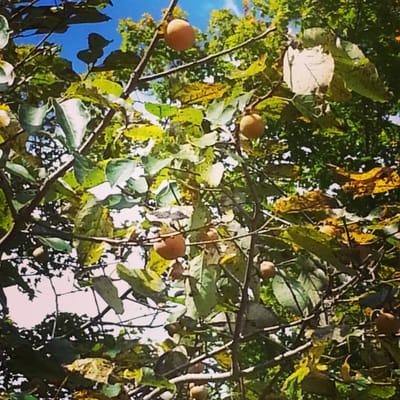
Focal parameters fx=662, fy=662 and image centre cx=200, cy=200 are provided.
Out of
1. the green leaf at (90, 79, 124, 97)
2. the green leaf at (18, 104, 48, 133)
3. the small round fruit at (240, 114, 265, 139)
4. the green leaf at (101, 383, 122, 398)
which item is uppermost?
the green leaf at (90, 79, 124, 97)

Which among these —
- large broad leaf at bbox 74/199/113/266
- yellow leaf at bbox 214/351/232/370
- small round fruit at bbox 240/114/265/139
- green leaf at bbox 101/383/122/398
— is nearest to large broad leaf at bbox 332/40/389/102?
small round fruit at bbox 240/114/265/139

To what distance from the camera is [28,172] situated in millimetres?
1053

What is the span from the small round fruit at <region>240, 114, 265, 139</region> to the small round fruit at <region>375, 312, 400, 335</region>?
53 centimetres

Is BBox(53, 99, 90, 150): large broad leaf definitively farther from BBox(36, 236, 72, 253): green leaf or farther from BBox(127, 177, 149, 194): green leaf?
BBox(36, 236, 72, 253): green leaf

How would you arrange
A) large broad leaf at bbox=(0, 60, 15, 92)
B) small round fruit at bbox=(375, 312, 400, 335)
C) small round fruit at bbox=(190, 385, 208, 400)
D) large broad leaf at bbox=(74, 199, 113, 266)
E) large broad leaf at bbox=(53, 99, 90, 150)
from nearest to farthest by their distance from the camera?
large broad leaf at bbox=(53, 99, 90, 150)
large broad leaf at bbox=(0, 60, 15, 92)
large broad leaf at bbox=(74, 199, 113, 266)
small round fruit at bbox=(375, 312, 400, 335)
small round fruit at bbox=(190, 385, 208, 400)

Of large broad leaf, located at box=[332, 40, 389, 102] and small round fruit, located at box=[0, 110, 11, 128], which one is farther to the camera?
small round fruit, located at box=[0, 110, 11, 128]

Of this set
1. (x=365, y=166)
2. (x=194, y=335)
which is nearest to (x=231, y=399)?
(x=194, y=335)

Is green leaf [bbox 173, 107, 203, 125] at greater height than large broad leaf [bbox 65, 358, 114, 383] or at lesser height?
greater

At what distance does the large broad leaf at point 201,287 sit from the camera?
1050 mm

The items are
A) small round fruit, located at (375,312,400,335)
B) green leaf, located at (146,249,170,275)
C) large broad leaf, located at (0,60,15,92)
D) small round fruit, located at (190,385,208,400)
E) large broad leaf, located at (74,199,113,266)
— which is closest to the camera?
large broad leaf, located at (0,60,15,92)

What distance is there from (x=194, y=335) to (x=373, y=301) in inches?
15.9

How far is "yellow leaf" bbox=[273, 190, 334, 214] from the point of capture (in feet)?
3.62

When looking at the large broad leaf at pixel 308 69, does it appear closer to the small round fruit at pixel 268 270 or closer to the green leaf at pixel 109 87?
the green leaf at pixel 109 87

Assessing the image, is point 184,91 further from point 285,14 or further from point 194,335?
point 285,14
